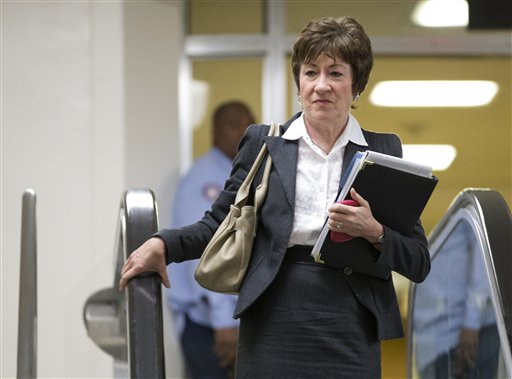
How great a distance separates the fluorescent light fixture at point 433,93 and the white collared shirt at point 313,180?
6.34 metres

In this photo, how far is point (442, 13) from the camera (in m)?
10.2

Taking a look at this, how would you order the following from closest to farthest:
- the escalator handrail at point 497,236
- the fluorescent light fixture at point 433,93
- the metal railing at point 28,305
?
the escalator handrail at point 497,236, the metal railing at point 28,305, the fluorescent light fixture at point 433,93

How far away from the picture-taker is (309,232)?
373cm

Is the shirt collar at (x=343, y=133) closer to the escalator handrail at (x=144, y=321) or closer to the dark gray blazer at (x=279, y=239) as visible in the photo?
the dark gray blazer at (x=279, y=239)

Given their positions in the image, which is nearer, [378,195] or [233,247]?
[378,195]

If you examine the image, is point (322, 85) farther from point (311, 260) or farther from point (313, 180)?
point (311, 260)

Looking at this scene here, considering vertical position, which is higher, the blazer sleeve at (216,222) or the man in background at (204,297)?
the blazer sleeve at (216,222)

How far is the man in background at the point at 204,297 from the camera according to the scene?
873 centimetres

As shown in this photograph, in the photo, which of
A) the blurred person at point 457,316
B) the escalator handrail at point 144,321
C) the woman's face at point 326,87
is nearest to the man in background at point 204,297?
the blurred person at point 457,316

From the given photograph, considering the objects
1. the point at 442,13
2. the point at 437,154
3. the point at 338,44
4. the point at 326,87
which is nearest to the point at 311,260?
the point at 326,87

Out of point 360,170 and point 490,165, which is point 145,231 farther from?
point 490,165

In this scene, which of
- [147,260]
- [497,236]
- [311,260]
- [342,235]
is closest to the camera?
[342,235]

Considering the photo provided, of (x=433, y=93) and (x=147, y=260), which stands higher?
(x=433, y=93)

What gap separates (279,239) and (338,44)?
1.89 ft
